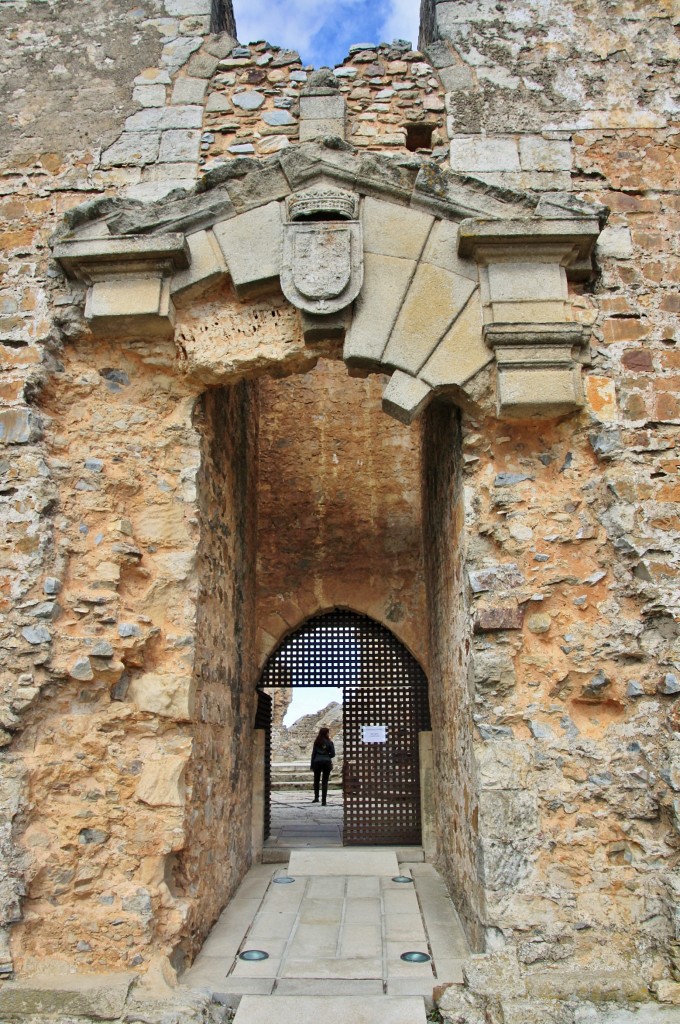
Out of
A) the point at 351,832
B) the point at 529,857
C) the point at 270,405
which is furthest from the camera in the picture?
the point at 270,405

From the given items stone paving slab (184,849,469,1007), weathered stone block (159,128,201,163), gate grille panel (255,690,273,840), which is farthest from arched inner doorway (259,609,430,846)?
weathered stone block (159,128,201,163)

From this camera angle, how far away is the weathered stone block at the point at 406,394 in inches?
128

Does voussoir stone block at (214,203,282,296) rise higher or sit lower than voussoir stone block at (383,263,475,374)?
higher

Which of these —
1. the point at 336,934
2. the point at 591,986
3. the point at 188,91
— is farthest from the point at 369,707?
the point at 188,91

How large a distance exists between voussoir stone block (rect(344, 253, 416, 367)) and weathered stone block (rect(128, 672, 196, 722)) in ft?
5.08

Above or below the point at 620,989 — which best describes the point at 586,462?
above

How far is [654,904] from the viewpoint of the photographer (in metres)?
2.73

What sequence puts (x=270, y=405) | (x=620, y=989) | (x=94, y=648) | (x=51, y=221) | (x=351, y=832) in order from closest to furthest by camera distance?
1. (x=620, y=989)
2. (x=94, y=648)
3. (x=51, y=221)
4. (x=351, y=832)
5. (x=270, y=405)

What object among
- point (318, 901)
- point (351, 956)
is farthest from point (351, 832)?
point (351, 956)

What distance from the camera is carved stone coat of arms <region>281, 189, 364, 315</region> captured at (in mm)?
3312

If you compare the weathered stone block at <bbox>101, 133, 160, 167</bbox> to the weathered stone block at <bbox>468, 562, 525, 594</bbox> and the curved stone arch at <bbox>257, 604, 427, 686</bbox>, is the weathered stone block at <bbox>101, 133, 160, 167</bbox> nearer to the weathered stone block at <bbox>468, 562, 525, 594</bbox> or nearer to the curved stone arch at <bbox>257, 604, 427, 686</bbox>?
the weathered stone block at <bbox>468, 562, 525, 594</bbox>

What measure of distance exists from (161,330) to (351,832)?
3.87 m

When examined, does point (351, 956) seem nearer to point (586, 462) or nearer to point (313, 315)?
point (586, 462)

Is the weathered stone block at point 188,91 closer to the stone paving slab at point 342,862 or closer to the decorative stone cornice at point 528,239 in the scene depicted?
the decorative stone cornice at point 528,239
